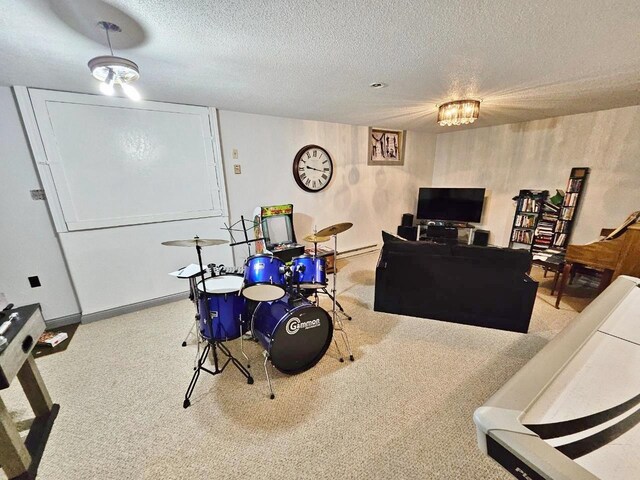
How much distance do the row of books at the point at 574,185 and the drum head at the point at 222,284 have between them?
460 cm

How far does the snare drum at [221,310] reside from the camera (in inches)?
70.6

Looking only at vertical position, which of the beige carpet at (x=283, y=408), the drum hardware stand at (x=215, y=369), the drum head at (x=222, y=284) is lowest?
the beige carpet at (x=283, y=408)

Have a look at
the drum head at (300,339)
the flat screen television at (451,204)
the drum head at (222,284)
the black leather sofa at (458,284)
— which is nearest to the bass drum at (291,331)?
the drum head at (300,339)

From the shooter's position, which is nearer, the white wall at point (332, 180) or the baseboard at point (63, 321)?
the baseboard at point (63, 321)

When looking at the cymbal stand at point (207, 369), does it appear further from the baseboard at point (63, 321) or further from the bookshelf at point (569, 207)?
the bookshelf at point (569, 207)

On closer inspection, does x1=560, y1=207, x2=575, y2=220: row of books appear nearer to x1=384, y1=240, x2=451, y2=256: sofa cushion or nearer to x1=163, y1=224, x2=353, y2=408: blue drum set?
x1=384, y1=240, x2=451, y2=256: sofa cushion

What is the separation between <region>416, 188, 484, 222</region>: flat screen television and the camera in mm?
4547

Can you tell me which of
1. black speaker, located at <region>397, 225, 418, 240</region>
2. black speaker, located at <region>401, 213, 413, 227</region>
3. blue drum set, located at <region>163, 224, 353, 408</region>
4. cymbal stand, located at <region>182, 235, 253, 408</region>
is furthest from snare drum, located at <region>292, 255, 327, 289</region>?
black speaker, located at <region>401, 213, 413, 227</region>

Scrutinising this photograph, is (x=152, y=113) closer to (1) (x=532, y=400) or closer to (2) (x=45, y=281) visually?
(2) (x=45, y=281)

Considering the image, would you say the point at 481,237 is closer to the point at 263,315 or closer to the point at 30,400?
the point at 263,315

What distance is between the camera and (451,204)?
4.77 metres

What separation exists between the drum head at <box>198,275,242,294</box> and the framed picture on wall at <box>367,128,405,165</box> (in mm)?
3380

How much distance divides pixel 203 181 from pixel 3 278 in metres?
1.98

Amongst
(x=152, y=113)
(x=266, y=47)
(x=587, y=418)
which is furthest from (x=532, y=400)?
(x=152, y=113)
